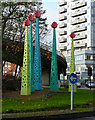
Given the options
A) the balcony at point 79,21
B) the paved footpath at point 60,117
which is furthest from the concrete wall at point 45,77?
the balcony at point 79,21

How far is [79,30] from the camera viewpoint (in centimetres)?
9538

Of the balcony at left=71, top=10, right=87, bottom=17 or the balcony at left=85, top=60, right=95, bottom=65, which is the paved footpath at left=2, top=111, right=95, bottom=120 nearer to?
the balcony at left=85, top=60, right=95, bottom=65

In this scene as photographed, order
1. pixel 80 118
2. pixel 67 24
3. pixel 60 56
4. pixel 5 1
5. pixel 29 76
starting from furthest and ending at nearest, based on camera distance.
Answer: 1. pixel 67 24
2. pixel 60 56
3. pixel 5 1
4. pixel 29 76
5. pixel 80 118

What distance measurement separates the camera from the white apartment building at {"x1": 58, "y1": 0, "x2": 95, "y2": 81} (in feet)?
289

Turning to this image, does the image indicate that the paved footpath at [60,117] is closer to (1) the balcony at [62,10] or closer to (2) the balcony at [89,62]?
(2) the balcony at [89,62]

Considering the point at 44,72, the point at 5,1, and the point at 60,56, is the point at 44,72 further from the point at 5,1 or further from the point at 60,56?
the point at 5,1

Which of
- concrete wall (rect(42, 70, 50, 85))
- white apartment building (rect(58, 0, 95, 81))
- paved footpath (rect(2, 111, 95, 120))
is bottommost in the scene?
paved footpath (rect(2, 111, 95, 120))

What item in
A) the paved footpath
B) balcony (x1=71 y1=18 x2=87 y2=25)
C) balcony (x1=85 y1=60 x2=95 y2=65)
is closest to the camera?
the paved footpath

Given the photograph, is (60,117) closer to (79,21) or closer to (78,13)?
(79,21)

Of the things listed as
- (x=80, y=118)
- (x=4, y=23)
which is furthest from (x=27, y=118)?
(x=4, y=23)

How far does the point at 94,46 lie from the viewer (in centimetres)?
8938

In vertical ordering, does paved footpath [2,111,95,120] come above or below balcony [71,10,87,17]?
below

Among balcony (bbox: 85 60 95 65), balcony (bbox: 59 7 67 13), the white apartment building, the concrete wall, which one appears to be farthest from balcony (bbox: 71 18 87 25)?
the concrete wall

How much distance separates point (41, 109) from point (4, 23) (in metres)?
14.3
